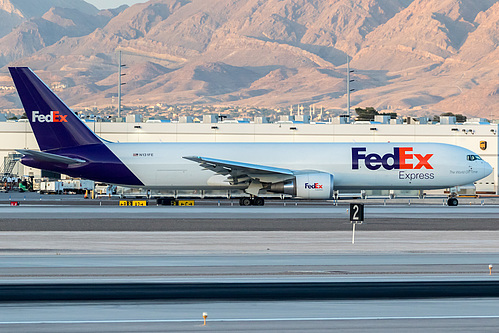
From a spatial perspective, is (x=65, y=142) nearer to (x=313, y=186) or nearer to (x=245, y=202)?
(x=245, y=202)

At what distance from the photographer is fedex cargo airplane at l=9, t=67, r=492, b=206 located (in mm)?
60312

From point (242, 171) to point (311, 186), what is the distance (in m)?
5.25

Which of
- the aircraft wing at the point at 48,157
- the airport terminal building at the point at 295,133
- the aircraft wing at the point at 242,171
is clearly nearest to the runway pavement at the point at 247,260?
the aircraft wing at the point at 242,171

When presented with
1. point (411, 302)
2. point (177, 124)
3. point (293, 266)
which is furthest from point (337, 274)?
point (177, 124)

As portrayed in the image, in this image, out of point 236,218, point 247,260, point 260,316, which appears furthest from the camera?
point 236,218

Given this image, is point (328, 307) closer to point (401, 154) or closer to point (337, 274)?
point (337, 274)

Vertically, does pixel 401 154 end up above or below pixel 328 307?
above

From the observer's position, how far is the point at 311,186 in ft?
191

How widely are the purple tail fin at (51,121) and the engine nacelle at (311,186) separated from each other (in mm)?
15257

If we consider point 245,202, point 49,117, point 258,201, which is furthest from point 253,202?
point 49,117

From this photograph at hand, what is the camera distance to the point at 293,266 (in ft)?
86.9

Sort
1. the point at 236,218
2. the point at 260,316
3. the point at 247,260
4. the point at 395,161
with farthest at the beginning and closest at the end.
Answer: the point at 395,161 < the point at 236,218 < the point at 247,260 < the point at 260,316

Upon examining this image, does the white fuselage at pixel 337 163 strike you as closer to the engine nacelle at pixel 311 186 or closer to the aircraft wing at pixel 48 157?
the engine nacelle at pixel 311 186

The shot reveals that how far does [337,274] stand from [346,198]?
51.6m
